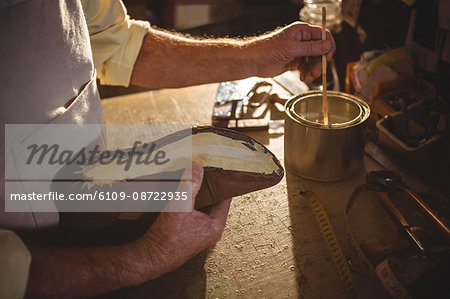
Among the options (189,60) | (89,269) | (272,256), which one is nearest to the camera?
(89,269)

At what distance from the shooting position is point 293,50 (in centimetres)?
143

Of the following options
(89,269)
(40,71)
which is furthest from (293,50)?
(89,269)

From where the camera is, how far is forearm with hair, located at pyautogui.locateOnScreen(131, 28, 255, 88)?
59.0 inches

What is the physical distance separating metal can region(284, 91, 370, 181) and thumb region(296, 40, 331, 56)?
0.45 ft

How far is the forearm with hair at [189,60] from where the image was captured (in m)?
1.50

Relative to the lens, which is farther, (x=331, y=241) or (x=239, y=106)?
(x=239, y=106)

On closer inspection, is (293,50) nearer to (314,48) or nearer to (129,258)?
(314,48)

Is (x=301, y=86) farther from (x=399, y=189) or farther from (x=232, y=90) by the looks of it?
(x=399, y=189)

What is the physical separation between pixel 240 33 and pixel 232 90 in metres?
2.19

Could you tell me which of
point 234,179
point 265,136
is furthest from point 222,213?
point 265,136

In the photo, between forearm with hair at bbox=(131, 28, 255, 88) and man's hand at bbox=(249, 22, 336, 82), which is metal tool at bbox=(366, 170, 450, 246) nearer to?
man's hand at bbox=(249, 22, 336, 82)

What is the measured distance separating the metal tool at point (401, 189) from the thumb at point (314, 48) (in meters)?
0.44

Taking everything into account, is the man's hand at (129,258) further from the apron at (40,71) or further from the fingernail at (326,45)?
the fingernail at (326,45)

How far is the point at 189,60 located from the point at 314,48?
0.45m
